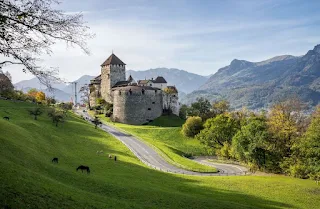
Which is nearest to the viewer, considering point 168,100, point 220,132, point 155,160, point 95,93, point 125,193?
point 125,193

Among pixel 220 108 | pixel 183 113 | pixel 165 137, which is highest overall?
pixel 220 108

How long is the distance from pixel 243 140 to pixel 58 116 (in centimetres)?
4003

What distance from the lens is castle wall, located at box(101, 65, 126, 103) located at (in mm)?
116594

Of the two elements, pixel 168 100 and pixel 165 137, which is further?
pixel 168 100

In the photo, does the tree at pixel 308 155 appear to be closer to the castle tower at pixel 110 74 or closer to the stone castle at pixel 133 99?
the stone castle at pixel 133 99

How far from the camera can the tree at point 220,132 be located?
7812 centimetres

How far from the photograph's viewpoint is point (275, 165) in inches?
2295

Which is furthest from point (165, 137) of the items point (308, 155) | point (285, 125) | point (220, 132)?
point (308, 155)

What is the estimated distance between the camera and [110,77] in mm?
116375

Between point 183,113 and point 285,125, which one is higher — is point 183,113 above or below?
above

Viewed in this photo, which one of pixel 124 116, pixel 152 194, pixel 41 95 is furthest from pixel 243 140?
pixel 41 95

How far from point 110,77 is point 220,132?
52753 mm

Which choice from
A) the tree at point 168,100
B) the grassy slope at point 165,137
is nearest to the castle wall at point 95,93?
the grassy slope at point 165,137

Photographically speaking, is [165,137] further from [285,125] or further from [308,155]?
[308,155]
